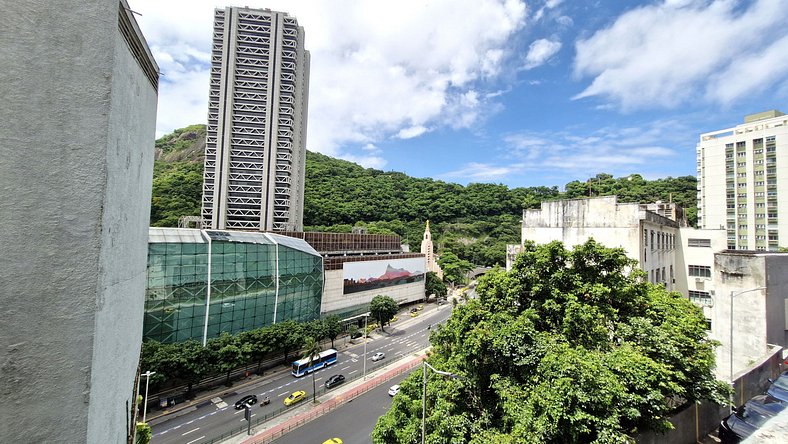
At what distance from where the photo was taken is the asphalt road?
21078 millimetres

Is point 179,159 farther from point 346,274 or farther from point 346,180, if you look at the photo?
point 346,274

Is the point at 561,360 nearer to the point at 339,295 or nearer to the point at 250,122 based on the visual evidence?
the point at 339,295

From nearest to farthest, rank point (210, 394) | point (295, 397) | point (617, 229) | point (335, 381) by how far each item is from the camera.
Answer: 1. point (617, 229)
2. point (295, 397)
3. point (210, 394)
4. point (335, 381)

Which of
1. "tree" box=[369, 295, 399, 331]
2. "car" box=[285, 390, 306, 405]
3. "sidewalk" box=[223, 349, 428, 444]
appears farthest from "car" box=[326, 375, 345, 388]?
"tree" box=[369, 295, 399, 331]

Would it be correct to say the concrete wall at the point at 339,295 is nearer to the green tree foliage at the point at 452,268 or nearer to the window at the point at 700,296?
the green tree foliage at the point at 452,268

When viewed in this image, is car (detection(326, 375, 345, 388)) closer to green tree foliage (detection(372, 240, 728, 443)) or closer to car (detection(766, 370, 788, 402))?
green tree foliage (detection(372, 240, 728, 443))

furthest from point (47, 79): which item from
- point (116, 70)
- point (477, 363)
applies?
point (477, 363)

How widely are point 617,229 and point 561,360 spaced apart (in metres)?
16.6

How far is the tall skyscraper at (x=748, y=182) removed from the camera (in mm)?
48156

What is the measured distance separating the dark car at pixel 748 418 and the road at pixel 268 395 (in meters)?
24.8

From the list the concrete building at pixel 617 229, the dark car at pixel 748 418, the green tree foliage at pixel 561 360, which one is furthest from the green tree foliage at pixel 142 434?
the concrete building at pixel 617 229

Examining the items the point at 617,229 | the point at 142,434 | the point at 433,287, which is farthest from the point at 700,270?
the point at 433,287

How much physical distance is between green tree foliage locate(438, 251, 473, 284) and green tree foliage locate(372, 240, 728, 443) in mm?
62604

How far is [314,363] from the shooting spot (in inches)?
1257
